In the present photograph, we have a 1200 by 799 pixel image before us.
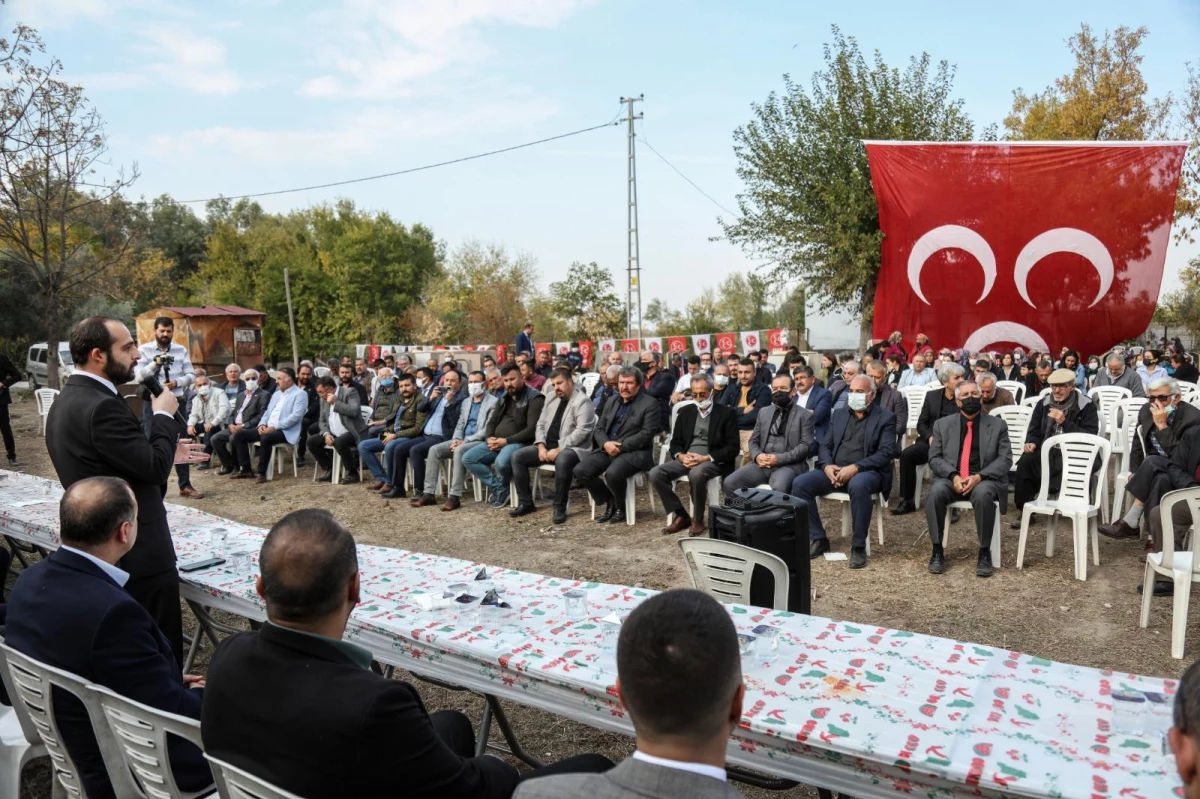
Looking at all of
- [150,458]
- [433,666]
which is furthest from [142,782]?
[150,458]

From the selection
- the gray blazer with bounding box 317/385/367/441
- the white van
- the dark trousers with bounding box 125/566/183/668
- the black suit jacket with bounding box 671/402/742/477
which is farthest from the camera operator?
the white van

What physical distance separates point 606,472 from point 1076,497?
142 inches

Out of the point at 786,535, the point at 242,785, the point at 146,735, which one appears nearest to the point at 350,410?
the point at 786,535

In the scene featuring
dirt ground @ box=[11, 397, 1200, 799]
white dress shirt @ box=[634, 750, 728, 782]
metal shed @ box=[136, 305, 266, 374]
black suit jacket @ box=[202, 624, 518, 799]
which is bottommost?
dirt ground @ box=[11, 397, 1200, 799]

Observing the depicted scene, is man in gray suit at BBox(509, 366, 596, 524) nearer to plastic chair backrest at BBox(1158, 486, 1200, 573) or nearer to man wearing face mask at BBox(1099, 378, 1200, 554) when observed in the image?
man wearing face mask at BBox(1099, 378, 1200, 554)

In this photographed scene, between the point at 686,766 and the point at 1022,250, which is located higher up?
the point at 1022,250

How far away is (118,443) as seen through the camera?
10.0ft

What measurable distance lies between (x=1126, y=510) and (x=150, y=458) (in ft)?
22.5

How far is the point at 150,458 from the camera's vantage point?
3.11 meters

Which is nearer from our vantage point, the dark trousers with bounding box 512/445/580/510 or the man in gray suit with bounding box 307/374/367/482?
the dark trousers with bounding box 512/445/580/510

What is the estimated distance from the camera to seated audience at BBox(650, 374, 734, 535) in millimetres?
6793

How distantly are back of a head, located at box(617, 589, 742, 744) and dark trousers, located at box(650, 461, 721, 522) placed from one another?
538 cm

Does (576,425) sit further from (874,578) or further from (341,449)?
(341,449)

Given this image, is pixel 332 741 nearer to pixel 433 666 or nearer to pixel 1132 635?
pixel 433 666
